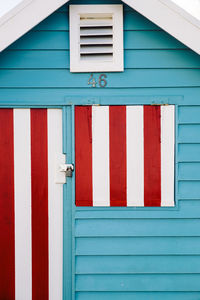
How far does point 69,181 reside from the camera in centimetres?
275

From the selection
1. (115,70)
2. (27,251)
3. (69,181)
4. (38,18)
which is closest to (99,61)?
(115,70)

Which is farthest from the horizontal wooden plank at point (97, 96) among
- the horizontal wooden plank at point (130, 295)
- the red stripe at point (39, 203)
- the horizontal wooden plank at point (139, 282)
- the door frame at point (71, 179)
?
the horizontal wooden plank at point (130, 295)

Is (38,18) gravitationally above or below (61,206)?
above

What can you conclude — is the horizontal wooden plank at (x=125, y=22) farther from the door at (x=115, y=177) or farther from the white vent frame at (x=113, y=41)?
the door at (x=115, y=177)

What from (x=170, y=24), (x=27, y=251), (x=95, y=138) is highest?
(x=170, y=24)

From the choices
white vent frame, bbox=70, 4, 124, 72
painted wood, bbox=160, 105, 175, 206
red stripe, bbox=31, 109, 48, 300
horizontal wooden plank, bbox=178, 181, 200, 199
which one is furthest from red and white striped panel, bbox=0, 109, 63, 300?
horizontal wooden plank, bbox=178, 181, 200, 199

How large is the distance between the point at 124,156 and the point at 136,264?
97 centimetres

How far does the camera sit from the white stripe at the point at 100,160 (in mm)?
2730

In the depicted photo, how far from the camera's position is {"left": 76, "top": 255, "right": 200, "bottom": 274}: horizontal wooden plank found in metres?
2.74

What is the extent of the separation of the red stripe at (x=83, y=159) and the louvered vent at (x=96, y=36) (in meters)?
0.53

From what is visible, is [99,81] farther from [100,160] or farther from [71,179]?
[71,179]

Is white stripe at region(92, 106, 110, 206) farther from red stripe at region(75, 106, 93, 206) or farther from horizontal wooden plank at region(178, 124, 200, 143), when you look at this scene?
horizontal wooden plank at region(178, 124, 200, 143)

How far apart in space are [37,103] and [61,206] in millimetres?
947

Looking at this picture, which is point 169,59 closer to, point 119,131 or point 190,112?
point 190,112
